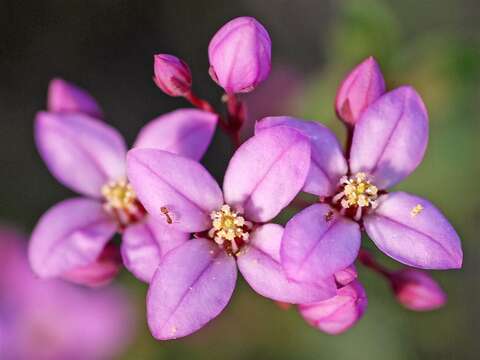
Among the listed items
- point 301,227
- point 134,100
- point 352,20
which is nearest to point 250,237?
point 301,227

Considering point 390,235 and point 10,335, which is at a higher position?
point 390,235

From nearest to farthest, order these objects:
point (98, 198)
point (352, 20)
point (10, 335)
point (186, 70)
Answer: point (186, 70)
point (98, 198)
point (352, 20)
point (10, 335)

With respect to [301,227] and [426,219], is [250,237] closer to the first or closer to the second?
[301,227]

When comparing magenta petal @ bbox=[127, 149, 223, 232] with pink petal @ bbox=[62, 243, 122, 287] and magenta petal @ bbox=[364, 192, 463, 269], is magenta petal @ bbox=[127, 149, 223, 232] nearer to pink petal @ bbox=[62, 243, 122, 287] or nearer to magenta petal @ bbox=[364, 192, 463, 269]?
pink petal @ bbox=[62, 243, 122, 287]

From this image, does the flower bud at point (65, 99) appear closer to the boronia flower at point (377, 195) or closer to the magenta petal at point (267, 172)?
the magenta petal at point (267, 172)

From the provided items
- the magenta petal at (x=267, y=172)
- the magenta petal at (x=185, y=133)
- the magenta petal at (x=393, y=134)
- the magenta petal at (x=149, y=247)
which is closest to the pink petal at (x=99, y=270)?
the magenta petal at (x=149, y=247)

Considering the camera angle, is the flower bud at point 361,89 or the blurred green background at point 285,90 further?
the blurred green background at point 285,90

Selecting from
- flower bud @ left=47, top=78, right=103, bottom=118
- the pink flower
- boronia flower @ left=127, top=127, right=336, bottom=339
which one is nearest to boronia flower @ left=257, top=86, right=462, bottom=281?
boronia flower @ left=127, top=127, right=336, bottom=339
